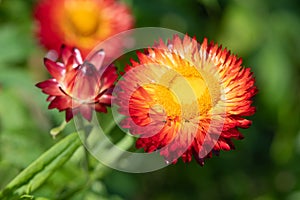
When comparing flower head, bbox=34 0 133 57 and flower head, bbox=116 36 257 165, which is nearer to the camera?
flower head, bbox=116 36 257 165

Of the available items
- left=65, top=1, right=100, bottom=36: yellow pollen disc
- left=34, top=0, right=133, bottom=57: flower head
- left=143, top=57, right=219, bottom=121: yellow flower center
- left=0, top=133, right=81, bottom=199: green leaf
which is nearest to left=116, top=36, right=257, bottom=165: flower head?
left=143, top=57, right=219, bottom=121: yellow flower center

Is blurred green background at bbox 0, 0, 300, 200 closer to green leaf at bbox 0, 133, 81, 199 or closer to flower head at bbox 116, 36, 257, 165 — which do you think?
green leaf at bbox 0, 133, 81, 199

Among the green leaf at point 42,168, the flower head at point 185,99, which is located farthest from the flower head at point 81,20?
the flower head at point 185,99

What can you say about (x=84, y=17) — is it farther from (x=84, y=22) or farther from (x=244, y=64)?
(x=244, y=64)

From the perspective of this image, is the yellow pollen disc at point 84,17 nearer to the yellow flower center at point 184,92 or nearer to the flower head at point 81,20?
the flower head at point 81,20

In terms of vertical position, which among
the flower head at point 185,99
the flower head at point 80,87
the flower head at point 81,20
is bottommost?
the flower head at point 185,99

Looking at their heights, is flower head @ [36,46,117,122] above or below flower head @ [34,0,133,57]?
below

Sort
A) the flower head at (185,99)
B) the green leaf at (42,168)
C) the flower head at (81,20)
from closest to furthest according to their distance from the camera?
1. the flower head at (185,99)
2. the green leaf at (42,168)
3. the flower head at (81,20)

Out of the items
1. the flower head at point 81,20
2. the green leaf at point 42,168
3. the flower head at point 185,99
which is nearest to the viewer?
the flower head at point 185,99
